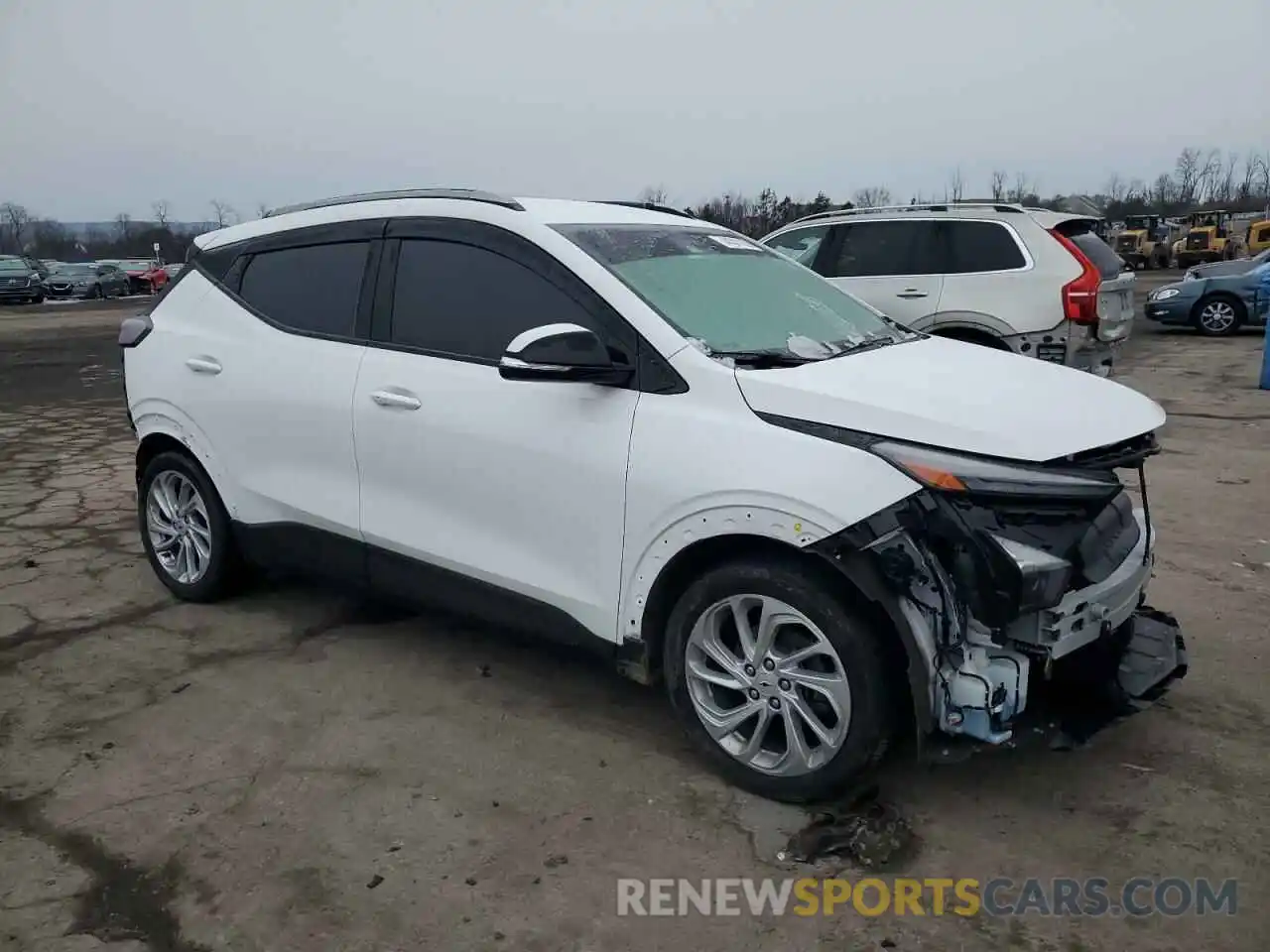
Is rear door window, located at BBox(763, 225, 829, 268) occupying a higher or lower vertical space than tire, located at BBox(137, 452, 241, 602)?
higher

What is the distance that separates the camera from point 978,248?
9031 mm

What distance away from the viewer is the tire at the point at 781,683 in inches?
116

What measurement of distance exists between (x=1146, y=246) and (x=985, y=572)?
139ft

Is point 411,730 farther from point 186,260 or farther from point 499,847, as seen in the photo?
point 186,260

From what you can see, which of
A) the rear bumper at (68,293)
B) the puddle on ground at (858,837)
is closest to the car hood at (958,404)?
the puddle on ground at (858,837)

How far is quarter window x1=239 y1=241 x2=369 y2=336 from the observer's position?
13.7ft

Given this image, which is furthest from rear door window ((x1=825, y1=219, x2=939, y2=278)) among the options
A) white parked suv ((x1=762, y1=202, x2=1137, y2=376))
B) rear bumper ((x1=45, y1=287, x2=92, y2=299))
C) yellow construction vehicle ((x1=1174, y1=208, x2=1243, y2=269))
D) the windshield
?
rear bumper ((x1=45, y1=287, x2=92, y2=299))

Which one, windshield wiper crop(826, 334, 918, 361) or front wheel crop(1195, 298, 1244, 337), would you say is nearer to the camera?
windshield wiper crop(826, 334, 918, 361)

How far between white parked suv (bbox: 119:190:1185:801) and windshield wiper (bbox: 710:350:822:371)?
0.02 m

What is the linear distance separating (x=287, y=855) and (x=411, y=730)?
0.79 meters

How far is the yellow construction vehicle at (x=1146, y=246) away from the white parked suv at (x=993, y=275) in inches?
1310

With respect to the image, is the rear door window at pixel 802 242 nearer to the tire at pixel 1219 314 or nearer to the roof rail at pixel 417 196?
the roof rail at pixel 417 196

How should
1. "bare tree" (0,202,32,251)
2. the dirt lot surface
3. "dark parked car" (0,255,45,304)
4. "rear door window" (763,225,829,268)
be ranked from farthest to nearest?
"bare tree" (0,202,32,251)
"dark parked car" (0,255,45,304)
"rear door window" (763,225,829,268)
the dirt lot surface

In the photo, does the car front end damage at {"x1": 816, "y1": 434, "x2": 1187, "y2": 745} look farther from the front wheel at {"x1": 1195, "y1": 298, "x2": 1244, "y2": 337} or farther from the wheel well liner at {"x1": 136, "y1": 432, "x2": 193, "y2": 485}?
the front wheel at {"x1": 1195, "y1": 298, "x2": 1244, "y2": 337}
